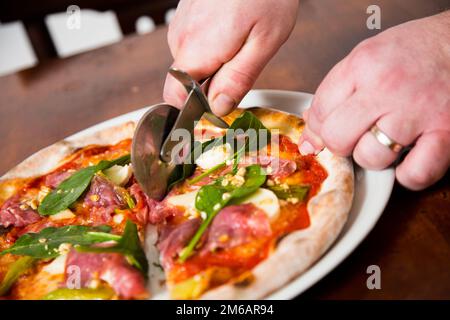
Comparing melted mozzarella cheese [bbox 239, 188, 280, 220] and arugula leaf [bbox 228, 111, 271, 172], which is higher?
arugula leaf [bbox 228, 111, 271, 172]

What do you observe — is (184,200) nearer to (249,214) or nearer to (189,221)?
(189,221)

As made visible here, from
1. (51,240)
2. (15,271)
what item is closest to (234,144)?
(51,240)

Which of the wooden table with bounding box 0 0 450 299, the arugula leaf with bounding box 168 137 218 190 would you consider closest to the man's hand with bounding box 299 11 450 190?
the wooden table with bounding box 0 0 450 299

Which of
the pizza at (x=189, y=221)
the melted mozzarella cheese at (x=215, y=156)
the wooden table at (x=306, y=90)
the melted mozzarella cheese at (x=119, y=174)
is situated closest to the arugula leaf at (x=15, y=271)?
the pizza at (x=189, y=221)

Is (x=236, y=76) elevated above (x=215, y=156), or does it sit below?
above

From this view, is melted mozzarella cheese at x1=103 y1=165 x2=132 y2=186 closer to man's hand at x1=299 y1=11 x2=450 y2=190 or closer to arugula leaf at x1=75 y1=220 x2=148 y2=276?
arugula leaf at x1=75 y1=220 x2=148 y2=276

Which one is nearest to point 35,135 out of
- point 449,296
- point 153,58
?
point 153,58
